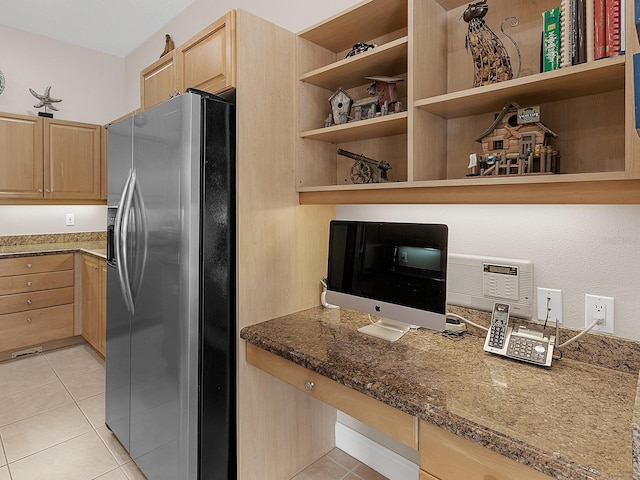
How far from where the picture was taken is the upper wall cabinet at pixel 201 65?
1605 millimetres

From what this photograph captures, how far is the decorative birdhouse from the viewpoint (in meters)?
1.80

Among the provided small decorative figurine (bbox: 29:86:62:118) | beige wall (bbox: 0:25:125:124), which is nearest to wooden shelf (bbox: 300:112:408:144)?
small decorative figurine (bbox: 29:86:62:118)

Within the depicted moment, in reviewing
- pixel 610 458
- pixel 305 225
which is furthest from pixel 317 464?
pixel 610 458

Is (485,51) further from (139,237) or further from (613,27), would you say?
(139,237)

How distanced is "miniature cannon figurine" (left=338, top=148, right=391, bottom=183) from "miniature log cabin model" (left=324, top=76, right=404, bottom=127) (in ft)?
0.58

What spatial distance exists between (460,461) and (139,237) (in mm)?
1533

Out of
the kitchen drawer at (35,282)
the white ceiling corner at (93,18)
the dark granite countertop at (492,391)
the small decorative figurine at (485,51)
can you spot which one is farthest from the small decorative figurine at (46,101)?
the small decorative figurine at (485,51)

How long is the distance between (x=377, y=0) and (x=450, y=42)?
34cm

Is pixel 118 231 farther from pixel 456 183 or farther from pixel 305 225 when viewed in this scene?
pixel 456 183

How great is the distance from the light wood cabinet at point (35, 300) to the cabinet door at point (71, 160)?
64cm

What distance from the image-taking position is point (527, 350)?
128cm

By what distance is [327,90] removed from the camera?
196 cm

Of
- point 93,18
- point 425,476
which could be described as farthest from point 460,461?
point 93,18

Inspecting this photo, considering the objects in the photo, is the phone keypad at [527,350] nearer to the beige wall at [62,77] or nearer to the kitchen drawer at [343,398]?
the kitchen drawer at [343,398]
